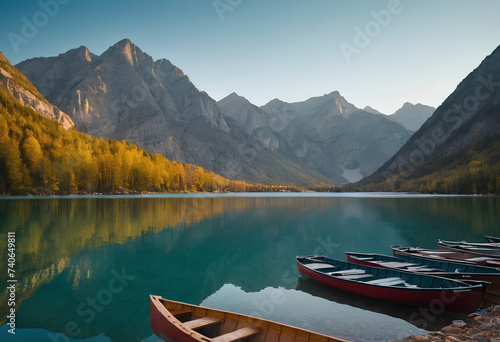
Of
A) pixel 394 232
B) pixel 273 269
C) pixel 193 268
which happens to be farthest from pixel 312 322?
pixel 394 232

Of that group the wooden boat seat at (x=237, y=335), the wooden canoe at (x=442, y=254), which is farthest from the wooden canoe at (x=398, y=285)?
the wooden boat seat at (x=237, y=335)

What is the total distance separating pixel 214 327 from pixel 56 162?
14163 centimetres

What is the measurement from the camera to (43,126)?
14175 centimetres

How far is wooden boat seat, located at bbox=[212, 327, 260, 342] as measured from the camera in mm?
9477

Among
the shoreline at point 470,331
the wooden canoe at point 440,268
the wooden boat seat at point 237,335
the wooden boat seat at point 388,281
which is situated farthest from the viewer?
the wooden canoe at point 440,268

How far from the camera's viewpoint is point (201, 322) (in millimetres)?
10906


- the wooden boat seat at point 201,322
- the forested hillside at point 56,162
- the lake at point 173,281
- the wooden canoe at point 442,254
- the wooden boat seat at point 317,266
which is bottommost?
the lake at point 173,281

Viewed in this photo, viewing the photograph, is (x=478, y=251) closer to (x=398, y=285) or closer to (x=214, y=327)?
(x=398, y=285)

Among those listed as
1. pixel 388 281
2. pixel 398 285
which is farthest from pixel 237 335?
pixel 388 281

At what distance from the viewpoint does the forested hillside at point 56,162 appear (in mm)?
109312

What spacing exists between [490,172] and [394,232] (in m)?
154

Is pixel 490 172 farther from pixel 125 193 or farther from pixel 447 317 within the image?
pixel 125 193

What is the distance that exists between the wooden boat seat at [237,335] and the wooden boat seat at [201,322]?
1272 mm

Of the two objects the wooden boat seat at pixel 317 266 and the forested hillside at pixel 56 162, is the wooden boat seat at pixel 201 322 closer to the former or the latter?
the wooden boat seat at pixel 317 266
